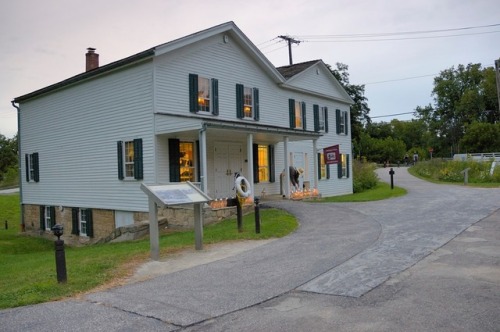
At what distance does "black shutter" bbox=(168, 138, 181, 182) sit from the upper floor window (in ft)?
33.6

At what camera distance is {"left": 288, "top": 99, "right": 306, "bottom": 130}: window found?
23438 mm

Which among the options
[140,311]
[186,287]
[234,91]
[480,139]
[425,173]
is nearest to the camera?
[140,311]

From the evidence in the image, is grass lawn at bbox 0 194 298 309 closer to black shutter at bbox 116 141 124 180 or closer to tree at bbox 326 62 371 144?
black shutter at bbox 116 141 124 180

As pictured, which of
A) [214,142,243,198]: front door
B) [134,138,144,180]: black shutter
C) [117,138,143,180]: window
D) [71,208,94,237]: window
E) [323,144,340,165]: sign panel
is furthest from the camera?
[323,144,340,165]: sign panel

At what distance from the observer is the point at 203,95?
1850 cm

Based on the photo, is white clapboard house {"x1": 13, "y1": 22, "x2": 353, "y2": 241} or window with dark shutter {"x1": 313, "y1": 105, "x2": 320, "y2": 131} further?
window with dark shutter {"x1": 313, "y1": 105, "x2": 320, "y2": 131}

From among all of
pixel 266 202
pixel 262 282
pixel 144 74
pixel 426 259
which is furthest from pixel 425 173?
pixel 262 282

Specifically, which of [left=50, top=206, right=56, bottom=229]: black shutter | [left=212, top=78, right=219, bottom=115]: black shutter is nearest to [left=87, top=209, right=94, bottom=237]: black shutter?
[left=50, top=206, right=56, bottom=229]: black shutter

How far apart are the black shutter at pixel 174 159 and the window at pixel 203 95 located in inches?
60.3

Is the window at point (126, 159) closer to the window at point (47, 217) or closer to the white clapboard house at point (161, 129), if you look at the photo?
the white clapboard house at point (161, 129)

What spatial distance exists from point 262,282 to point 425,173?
32.9 metres

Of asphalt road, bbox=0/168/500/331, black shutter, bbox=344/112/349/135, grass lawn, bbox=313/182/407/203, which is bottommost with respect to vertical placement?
asphalt road, bbox=0/168/500/331

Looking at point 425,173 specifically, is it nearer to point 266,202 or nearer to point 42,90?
point 266,202

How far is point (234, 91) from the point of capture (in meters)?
19.9
